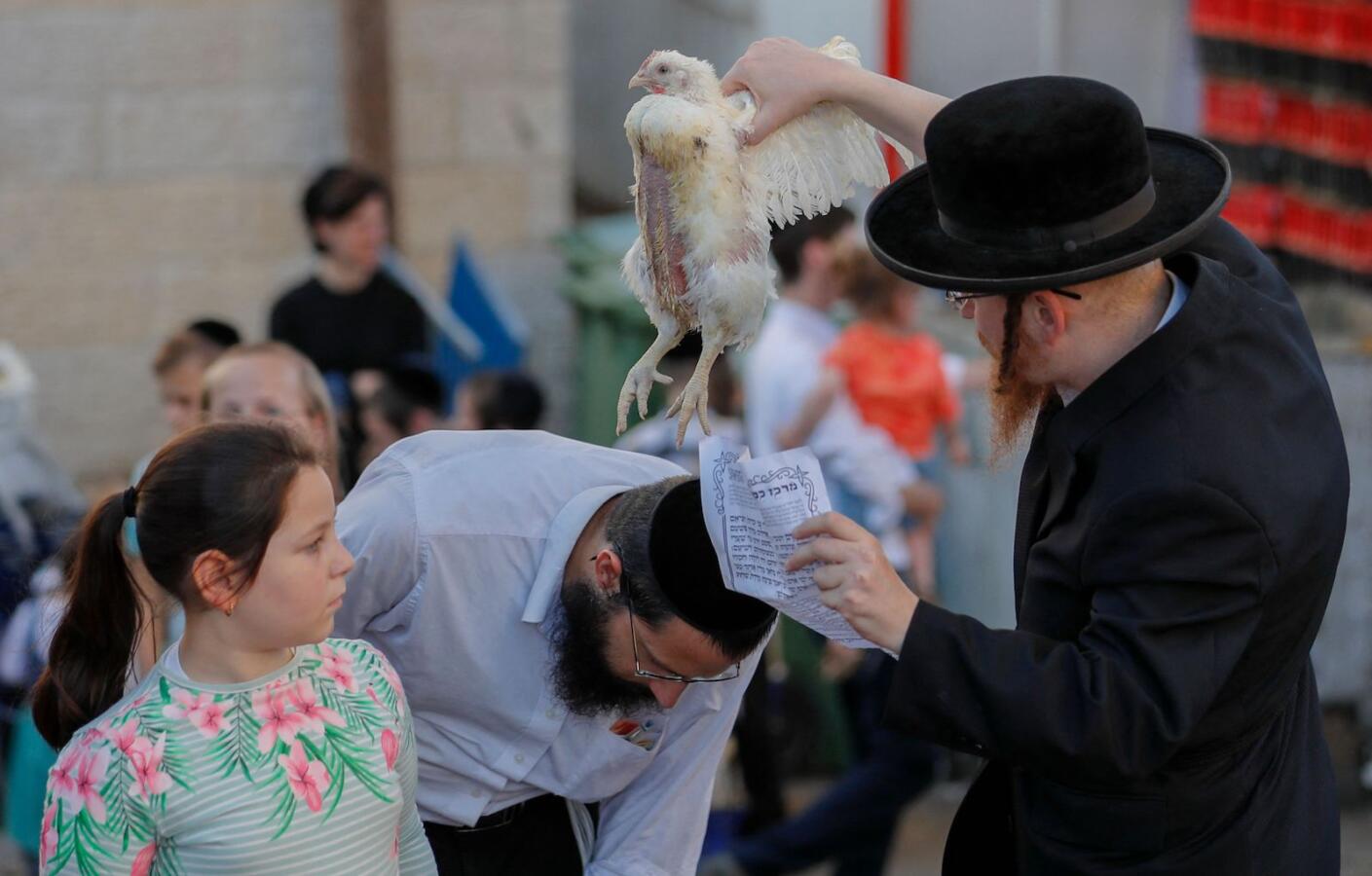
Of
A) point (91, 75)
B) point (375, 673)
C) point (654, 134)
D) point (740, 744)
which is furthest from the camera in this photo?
point (91, 75)

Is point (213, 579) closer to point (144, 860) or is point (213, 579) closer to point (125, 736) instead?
point (125, 736)

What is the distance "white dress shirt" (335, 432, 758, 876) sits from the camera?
243 centimetres

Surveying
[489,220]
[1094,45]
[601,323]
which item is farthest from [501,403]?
[1094,45]

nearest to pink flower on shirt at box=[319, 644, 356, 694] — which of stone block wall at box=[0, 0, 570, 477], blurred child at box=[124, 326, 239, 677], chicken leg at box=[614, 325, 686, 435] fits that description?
chicken leg at box=[614, 325, 686, 435]

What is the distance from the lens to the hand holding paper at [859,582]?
1.83 m

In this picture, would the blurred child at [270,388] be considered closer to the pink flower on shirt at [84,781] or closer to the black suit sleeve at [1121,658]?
the pink flower on shirt at [84,781]

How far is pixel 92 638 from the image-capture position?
229 centimetres

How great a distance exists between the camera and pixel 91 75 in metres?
6.01

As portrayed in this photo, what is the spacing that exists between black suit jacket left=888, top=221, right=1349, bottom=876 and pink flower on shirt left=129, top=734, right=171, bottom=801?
872 mm

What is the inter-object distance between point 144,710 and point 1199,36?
4994 millimetres

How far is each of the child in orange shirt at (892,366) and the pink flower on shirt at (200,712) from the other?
2.99 metres

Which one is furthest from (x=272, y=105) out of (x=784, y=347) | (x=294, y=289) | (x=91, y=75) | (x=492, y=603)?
(x=492, y=603)

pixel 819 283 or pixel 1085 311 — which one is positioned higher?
pixel 1085 311

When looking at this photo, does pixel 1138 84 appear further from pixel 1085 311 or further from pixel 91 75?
pixel 1085 311
